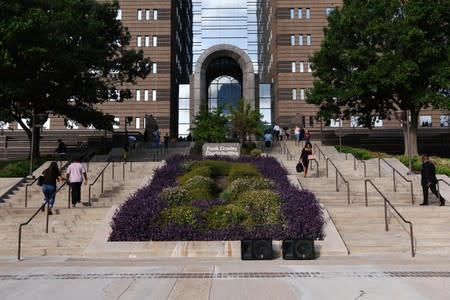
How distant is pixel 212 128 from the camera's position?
31.8 meters

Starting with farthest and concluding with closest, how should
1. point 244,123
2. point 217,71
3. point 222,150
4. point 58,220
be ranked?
point 217,71, point 244,123, point 222,150, point 58,220

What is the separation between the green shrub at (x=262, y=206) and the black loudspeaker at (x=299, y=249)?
1.70 metres

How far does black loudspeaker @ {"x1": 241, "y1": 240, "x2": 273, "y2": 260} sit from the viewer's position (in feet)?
33.6

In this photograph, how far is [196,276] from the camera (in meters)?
8.30

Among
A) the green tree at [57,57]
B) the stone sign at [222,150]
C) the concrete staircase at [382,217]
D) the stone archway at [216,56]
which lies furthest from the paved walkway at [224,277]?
the stone archway at [216,56]

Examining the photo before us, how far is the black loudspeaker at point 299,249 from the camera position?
10227mm

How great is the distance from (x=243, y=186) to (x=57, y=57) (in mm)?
13933

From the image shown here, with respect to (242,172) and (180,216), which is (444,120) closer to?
(242,172)

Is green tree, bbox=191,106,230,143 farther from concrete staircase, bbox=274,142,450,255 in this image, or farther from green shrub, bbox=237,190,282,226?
green shrub, bbox=237,190,282,226

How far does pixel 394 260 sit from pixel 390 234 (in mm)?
2363

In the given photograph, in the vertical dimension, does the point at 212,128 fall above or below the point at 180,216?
above

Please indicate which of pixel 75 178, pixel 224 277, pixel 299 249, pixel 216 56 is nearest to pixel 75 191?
pixel 75 178

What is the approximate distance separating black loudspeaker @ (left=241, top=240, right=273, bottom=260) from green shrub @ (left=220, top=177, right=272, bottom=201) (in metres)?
4.51

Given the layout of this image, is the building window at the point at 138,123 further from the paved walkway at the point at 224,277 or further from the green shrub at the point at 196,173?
the paved walkway at the point at 224,277
